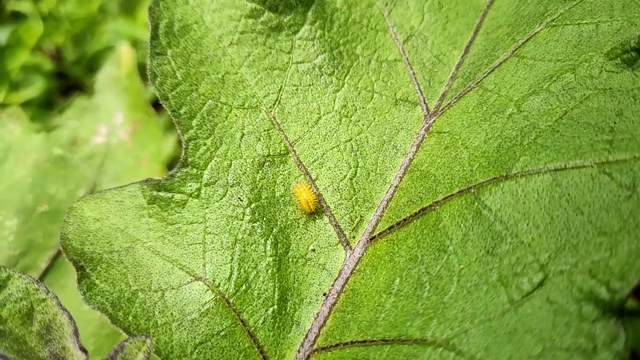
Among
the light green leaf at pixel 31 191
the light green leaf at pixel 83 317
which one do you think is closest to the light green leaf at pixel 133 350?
the light green leaf at pixel 83 317

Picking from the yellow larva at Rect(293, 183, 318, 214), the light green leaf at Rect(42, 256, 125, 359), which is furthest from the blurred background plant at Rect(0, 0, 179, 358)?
the yellow larva at Rect(293, 183, 318, 214)

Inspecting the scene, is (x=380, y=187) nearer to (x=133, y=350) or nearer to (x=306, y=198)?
(x=306, y=198)

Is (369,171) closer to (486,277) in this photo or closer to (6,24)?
(486,277)

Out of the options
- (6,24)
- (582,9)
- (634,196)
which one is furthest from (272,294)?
(6,24)

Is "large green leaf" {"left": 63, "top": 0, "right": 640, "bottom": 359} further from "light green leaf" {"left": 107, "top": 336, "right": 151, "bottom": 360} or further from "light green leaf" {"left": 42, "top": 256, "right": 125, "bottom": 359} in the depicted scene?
"light green leaf" {"left": 42, "top": 256, "right": 125, "bottom": 359}

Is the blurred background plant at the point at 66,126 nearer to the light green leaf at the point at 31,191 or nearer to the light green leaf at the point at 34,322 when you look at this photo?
the light green leaf at the point at 31,191
